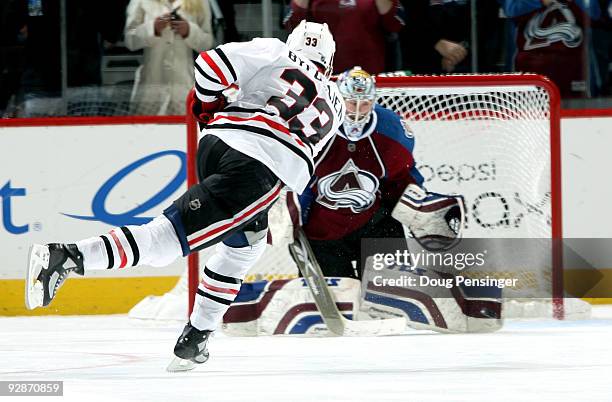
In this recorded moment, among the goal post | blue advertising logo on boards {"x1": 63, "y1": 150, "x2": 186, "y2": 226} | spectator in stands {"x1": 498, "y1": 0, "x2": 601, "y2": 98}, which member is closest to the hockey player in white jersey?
the goal post

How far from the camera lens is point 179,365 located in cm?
352

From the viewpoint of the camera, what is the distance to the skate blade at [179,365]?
350 cm

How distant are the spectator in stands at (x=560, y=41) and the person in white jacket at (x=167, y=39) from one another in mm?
1145

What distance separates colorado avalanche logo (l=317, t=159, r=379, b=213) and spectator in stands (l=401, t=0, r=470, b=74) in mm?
653

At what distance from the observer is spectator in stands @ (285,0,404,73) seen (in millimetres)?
5055

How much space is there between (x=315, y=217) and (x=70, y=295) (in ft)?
3.72

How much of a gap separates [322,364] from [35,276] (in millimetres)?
822

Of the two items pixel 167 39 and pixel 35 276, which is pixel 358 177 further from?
pixel 35 276

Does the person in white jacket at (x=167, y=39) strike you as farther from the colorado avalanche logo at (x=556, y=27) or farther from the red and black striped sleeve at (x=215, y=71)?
the red and black striped sleeve at (x=215, y=71)

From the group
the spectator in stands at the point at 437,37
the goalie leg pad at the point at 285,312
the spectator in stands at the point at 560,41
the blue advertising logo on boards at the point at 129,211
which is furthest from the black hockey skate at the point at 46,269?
the spectator in stands at the point at 560,41

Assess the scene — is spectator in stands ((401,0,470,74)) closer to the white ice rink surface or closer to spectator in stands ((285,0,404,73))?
spectator in stands ((285,0,404,73))

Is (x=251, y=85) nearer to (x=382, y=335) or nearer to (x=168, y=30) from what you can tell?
(x=382, y=335)

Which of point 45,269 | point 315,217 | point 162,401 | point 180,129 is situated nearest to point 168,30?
point 180,129

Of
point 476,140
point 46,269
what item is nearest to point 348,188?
point 476,140
